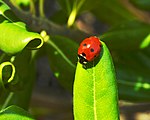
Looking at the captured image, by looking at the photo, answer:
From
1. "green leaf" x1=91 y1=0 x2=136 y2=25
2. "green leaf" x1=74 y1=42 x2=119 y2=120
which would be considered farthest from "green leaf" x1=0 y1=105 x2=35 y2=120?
"green leaf" x1=91 y1=0 x2=136 y2=25

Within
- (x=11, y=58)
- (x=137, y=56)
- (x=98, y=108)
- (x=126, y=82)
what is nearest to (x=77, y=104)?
(x=98, y=108)

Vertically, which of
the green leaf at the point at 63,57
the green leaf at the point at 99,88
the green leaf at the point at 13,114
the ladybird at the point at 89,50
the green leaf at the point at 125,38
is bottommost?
the green leaf at the point at 13,114

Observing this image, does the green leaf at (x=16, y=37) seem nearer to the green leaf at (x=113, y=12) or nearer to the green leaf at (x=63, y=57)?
the green leaf at (x=63, y=57)

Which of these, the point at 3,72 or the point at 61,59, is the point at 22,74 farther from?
the point at 3,72

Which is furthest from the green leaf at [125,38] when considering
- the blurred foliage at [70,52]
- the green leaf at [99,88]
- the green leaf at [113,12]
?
the green leaf at [99,88]

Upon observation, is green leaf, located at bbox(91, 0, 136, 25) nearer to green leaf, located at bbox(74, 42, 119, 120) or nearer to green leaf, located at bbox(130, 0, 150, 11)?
green leaf, located at bbox(130, 0, 150, 11)

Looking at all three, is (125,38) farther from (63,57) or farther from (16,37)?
(16,37)
